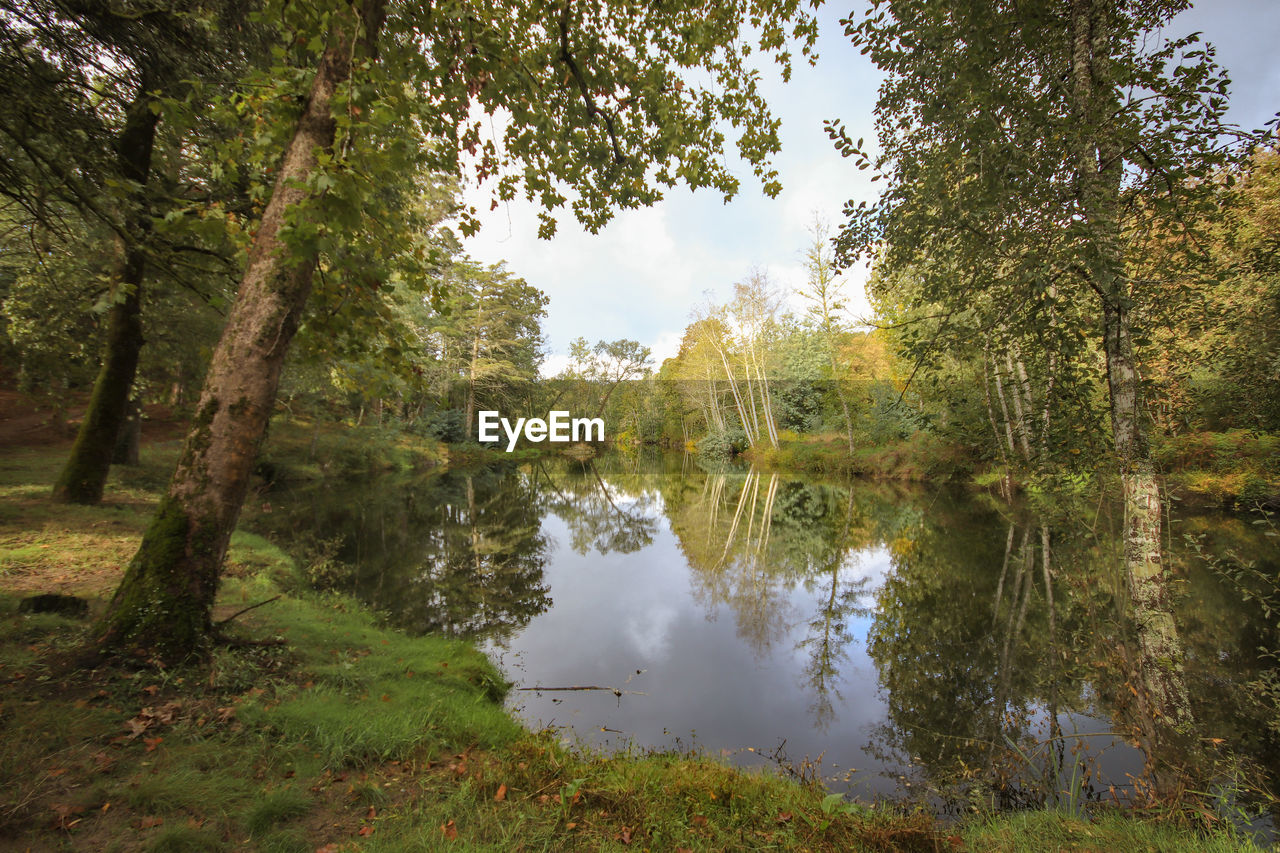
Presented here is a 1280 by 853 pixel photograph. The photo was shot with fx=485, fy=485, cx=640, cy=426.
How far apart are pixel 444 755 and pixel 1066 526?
6.49 m

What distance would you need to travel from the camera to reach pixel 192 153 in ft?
26.0

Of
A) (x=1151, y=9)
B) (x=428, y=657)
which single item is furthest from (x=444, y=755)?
(x=1151, y=9)

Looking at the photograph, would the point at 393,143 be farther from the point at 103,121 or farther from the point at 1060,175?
the point at 103,121

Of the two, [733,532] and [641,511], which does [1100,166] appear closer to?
[733,532]

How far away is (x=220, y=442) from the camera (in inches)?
125

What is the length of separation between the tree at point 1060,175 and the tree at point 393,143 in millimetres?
1628

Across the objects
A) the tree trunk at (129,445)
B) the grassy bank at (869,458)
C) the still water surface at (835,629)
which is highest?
the grassy bank at (869,458)

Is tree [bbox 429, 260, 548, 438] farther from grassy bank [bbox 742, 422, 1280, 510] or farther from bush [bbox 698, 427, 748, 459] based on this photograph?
grassy bank [bbox 742, 422, 1280, 510]

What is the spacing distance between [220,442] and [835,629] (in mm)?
8240

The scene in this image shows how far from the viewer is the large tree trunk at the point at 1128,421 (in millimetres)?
3678

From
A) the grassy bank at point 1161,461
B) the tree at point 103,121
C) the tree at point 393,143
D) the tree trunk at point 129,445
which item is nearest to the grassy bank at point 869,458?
the grassy bank at point 1161,461

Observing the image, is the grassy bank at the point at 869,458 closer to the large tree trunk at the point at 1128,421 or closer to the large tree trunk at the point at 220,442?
the large tree trunk at the point at 1128,421

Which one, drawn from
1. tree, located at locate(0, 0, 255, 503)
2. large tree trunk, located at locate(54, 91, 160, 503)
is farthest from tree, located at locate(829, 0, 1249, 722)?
large tree trunk, located at locate(54, 91, 160, 503)

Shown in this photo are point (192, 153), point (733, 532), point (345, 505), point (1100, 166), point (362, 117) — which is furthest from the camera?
point (345, 505)
